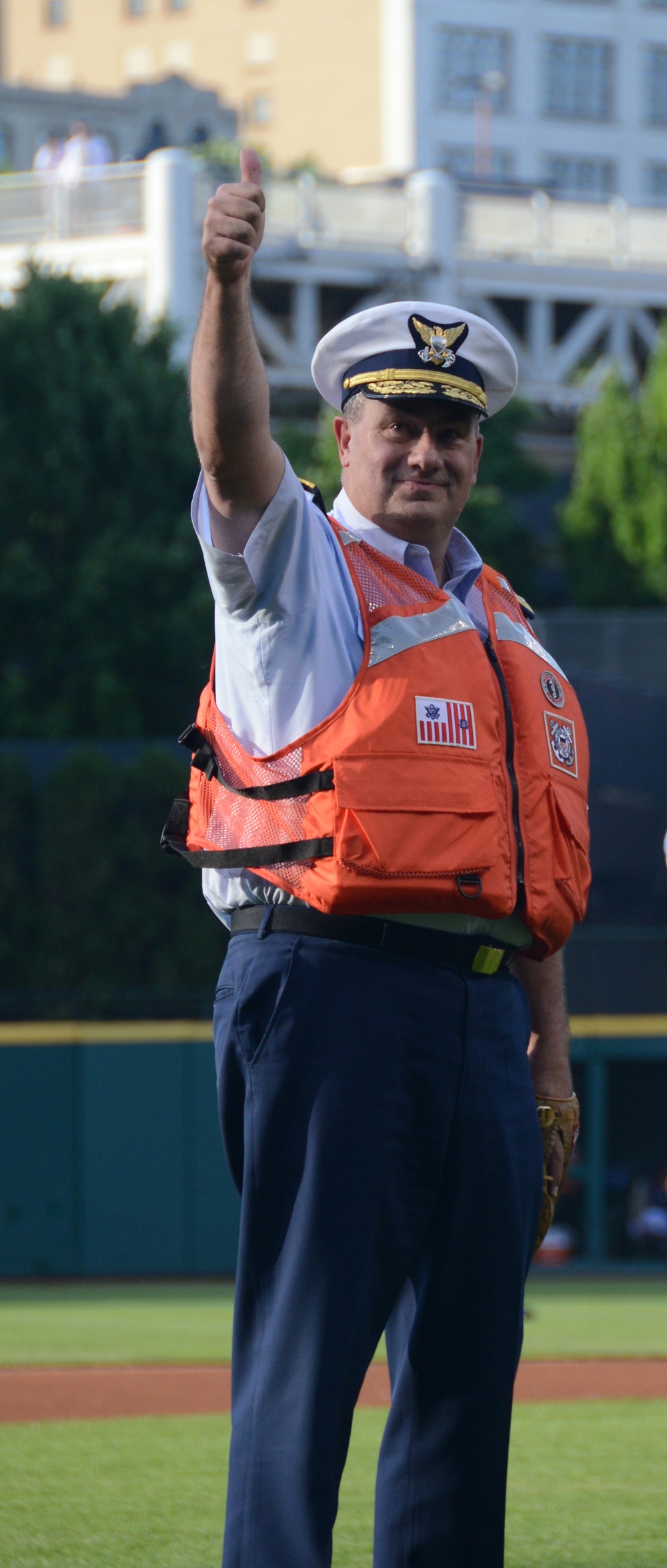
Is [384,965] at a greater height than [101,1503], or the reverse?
[384,965]

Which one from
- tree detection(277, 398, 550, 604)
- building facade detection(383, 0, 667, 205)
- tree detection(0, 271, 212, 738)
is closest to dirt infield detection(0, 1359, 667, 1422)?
tree detection(0, 271, 212, 738)

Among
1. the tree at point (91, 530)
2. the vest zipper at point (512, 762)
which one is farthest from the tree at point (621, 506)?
the vest zipper at point (512, 762)

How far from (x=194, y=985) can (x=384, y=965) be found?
758 inches

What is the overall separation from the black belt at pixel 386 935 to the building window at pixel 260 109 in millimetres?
73214

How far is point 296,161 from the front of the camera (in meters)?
62.6

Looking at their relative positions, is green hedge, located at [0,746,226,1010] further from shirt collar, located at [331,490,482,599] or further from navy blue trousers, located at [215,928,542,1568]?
navy blue trousers, located at [215,928,542,1568]

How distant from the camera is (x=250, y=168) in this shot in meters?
3.09

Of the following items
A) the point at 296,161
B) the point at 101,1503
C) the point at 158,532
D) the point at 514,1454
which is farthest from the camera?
the point at 296,161

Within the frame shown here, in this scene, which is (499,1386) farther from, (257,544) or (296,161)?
(296,161)

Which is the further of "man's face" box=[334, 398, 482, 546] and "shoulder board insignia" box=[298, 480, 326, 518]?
"man's face" box=[334, 398, 482, 546]

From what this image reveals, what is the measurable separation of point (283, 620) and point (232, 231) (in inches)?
22.3

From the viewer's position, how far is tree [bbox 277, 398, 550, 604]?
30797 mm

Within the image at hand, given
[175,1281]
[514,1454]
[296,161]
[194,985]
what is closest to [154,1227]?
[175,1281]

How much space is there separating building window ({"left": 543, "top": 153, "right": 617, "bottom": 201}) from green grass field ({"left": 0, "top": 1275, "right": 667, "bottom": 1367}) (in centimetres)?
5498
